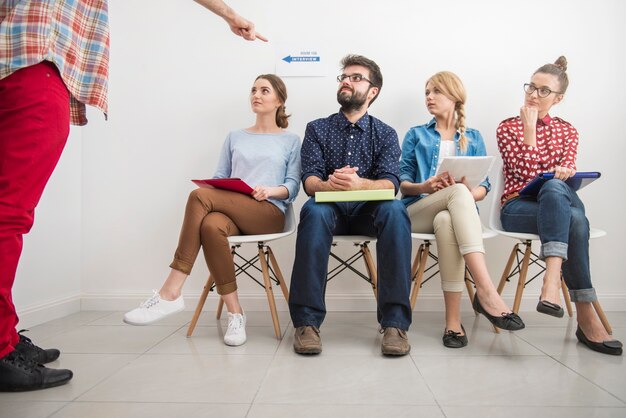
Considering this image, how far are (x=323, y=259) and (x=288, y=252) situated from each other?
0.84 m

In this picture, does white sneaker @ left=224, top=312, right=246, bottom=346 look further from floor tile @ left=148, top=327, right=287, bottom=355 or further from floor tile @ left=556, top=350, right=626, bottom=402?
floor tile @ left=556, top=350, right=626, bottom=402

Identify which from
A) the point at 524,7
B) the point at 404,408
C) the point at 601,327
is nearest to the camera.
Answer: the point at 404,408

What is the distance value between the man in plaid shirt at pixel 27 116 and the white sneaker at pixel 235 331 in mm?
616

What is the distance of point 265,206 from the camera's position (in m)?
2.05

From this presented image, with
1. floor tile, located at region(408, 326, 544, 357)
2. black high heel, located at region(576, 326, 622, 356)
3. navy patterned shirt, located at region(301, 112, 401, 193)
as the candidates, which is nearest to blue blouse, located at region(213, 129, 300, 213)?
navy patterned shirt, located at region(301, 112, 401, 193)

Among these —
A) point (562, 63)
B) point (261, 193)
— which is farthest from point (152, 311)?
point (562, 63)

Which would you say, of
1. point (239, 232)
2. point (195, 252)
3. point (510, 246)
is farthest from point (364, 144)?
point (510, 246)

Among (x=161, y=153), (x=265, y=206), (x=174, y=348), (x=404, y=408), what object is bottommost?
(x=174, y=348)

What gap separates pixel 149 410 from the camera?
1.17 metres

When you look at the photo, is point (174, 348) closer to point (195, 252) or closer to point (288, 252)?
point (195, 252)

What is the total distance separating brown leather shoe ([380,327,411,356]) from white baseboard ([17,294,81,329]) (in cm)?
→ 174

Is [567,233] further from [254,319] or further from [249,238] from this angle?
[254,319]

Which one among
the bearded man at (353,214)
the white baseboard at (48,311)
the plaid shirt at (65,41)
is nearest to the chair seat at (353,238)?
the bearded man at (353,214)

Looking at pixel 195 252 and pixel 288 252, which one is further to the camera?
pixel 288 252
